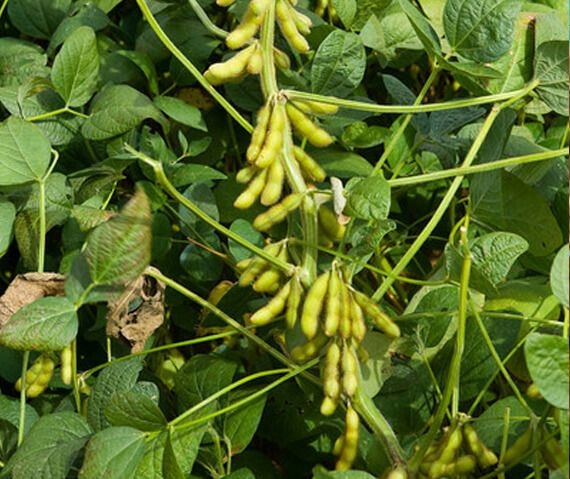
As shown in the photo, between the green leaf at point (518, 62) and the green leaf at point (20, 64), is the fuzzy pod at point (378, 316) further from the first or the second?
the green leaf at point (20, 64)

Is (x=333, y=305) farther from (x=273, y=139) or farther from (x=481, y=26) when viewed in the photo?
(x=481, y=26)

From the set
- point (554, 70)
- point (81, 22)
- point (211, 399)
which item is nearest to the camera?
point (211, 399)

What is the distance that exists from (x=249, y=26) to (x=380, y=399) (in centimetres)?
34

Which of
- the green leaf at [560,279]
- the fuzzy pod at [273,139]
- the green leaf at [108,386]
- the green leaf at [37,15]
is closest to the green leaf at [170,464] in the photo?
the green leaf at [108,386]

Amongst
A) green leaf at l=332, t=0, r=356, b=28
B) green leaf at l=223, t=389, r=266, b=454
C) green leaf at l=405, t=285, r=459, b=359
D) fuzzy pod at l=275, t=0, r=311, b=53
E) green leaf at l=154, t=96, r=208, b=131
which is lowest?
green leaf at l=223, t=389, r=266, b=454

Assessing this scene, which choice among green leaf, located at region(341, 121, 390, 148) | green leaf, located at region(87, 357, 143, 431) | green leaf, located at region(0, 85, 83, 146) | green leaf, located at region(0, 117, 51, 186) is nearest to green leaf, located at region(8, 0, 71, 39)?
green leaf, located at region(0, 85, 83, 146)

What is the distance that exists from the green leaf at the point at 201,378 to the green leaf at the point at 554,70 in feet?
1.25

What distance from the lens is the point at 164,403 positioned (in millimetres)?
1161

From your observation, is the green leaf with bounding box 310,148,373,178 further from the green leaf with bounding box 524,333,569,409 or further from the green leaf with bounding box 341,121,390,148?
the green leaf with bounding box 524,333,569,409

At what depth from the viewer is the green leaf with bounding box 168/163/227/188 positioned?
1163 mm

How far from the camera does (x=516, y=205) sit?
1127 mm

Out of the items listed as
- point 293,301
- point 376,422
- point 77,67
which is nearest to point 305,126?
point 293,301

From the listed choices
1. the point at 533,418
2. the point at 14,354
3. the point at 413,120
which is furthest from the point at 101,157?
the point at 533,418

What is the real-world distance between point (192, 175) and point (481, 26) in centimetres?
32
